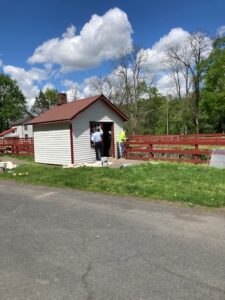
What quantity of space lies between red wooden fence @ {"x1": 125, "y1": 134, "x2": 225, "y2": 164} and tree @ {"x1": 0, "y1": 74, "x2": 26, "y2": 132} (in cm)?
5724

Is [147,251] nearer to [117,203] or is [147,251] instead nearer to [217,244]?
[217,244]

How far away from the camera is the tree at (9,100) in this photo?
6819cm

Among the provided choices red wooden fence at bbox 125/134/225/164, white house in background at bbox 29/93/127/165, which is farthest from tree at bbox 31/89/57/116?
red wooden fence at bbox 125/134/225/164

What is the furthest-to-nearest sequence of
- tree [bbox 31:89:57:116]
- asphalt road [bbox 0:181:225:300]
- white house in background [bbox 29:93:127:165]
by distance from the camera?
tree [bbox 31:89:57:116] < white house in background [bbox 29:93:127:165] < asphalt road [bbox 0:181:225:300]

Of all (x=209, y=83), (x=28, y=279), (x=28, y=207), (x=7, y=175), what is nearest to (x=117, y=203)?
(x=28, y=207)

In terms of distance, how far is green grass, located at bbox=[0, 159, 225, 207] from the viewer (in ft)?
24.8

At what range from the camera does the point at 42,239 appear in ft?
16.3

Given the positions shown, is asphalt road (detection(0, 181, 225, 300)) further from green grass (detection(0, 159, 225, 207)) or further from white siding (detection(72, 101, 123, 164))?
white siding (detection(72, 101, 123, 164))

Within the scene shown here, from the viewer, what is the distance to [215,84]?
41500 millimetres

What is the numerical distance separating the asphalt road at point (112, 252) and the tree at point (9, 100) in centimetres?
6552

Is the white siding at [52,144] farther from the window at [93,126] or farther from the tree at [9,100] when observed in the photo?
the tree at [9,100]

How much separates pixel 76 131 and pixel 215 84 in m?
31.4

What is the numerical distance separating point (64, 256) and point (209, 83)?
41485 mm

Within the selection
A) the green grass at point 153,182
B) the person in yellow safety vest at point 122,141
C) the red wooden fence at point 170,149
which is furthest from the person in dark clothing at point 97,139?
the green grass at point 153,182
